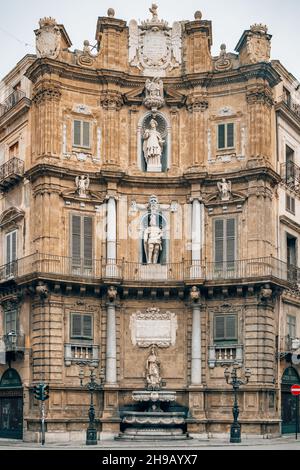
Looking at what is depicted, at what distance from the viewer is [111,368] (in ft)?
134

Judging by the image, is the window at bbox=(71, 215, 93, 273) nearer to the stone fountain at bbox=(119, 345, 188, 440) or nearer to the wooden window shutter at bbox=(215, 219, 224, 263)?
the stone fountain at bbox=(119, 345, 188, 440)

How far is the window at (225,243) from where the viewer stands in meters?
41.8

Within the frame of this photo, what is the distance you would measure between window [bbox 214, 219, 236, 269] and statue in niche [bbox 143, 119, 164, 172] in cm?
458

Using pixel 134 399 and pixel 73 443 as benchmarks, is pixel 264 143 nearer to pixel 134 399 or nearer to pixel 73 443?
pixel 134 399

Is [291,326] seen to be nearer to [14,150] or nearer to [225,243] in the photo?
[225,243]

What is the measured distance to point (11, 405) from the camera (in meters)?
41.9

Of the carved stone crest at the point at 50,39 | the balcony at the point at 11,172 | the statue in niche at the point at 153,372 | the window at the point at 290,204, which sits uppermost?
the carved stone crest at the point at 50,39

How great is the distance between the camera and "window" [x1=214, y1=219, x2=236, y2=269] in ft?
137

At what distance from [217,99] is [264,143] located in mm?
3610

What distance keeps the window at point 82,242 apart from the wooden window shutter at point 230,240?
6.97 metres

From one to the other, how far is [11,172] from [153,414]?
15016 millimetres

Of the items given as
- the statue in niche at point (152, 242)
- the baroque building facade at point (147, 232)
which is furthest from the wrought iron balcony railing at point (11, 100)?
the statue in niche at point (152, 242)

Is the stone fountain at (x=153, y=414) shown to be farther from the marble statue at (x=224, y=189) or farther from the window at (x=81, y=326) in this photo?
the marble statue at (x=224, y=189)
